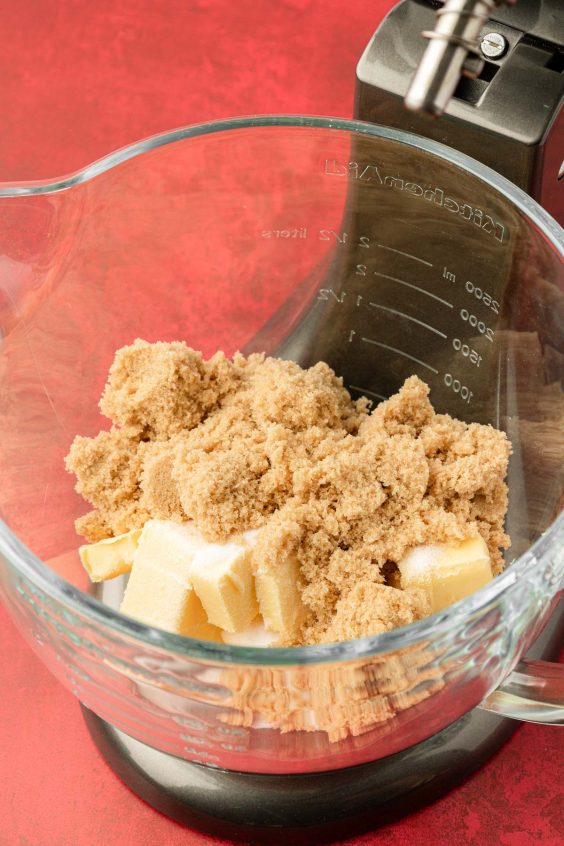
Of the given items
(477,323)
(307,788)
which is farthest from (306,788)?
(477,323)

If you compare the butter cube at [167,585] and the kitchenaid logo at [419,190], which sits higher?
the kitchenaid logo at [419,190]

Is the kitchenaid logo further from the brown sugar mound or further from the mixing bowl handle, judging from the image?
the mixing bowl handle

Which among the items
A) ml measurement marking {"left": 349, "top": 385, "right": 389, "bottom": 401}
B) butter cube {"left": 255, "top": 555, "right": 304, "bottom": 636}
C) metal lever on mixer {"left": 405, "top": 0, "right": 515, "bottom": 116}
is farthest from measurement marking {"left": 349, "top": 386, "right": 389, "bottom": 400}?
metal lever on mixer {"left": 405, "top": 0, "right": 515, "bottom": 116}

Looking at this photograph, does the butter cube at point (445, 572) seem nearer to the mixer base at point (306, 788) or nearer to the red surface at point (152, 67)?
the mixer base at point (306, 788)

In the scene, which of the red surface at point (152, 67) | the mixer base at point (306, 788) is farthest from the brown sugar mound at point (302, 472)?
the red surface at point (152, 67)

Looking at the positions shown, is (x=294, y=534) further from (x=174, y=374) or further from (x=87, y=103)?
(x=87, y=103)

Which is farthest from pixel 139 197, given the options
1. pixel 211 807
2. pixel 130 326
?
pixel 211 807
